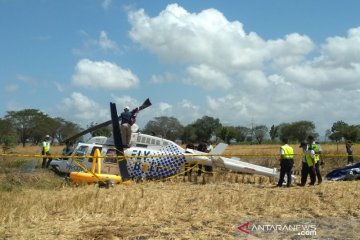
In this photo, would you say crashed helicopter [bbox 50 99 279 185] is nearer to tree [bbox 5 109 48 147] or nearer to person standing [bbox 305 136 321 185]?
person standing [bbox 305 136 321 185]

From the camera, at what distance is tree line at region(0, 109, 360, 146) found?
82062 millimetres

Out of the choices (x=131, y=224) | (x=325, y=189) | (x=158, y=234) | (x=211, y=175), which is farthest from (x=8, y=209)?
(x=211, y=175)

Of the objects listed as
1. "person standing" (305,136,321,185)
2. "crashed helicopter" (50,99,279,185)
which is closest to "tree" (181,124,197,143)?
"crashed helicopter" (50,99,279,185)

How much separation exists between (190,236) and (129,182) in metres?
8.43

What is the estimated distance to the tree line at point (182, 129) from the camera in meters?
82.1

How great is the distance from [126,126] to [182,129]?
3350 inches

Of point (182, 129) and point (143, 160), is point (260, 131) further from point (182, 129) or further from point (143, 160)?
point (143, 160)

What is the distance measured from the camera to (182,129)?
103 meters

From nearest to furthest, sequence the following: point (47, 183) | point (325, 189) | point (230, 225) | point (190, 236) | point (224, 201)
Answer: point (190, 236), point (230, 225), point (224, 201), point (325, 189), point (47, 183)

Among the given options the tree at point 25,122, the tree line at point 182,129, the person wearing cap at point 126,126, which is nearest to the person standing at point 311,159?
the person wearing cap at point 126,126

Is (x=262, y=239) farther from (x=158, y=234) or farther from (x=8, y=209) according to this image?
(x=8, y=209)

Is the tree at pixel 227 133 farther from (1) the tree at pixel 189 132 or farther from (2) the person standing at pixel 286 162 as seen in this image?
(2) the person standing at pixel 286 162

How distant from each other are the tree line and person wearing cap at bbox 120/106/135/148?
5614cm

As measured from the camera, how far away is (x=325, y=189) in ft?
41.0
